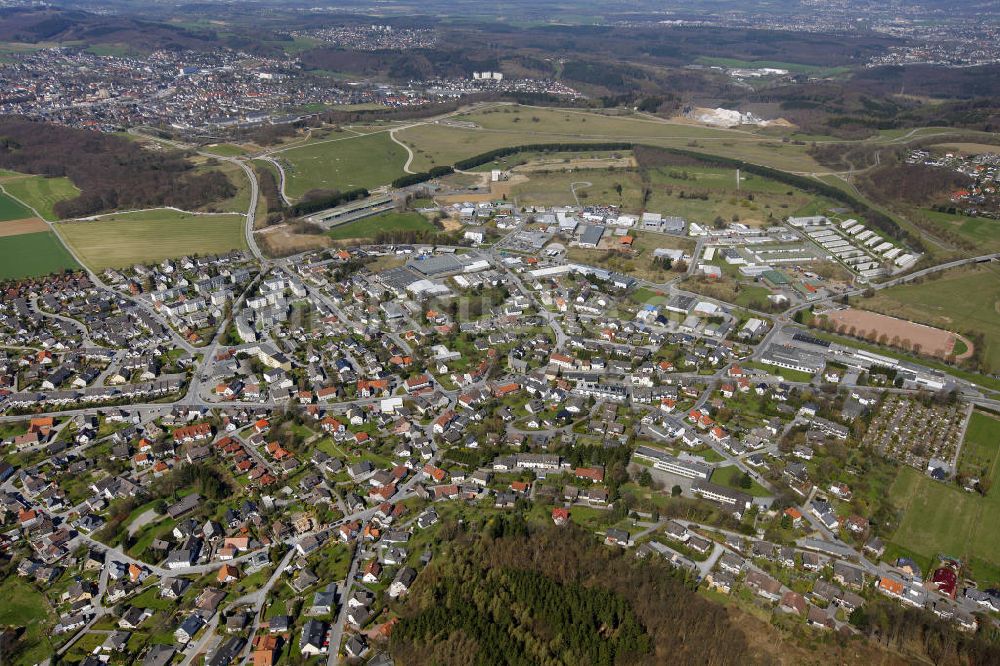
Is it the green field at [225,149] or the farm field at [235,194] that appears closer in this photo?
the farm field at [235,194]

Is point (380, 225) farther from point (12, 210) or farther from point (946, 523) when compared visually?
point (946, 523)

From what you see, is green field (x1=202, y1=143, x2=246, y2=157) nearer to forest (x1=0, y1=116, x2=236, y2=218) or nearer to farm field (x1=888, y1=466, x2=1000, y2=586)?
forest (x1=0, y1=116, x2=236, y2=218)

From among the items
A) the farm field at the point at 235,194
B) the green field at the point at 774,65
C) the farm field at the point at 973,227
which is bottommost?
the farm field at the point at 235,194

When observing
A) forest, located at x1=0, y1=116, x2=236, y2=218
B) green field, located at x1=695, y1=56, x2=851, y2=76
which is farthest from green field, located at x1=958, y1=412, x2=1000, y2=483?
green field, located at x1=695, y1=56, x2=851, y2=76

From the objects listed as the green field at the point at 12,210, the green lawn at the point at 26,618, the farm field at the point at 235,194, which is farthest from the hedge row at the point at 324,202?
the green lawn at the point at 26,618

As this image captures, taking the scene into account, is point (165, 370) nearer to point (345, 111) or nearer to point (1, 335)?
point (1, 335)

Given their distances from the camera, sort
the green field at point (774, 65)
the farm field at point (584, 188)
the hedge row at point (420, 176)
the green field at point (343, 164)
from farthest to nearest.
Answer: the green field at point (774, 65), the hedge row at point (420, 176), the green field at point (343, 164), the farm field at point (584, 188)

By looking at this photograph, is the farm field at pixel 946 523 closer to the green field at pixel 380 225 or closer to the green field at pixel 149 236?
the green field at pixel 380 225

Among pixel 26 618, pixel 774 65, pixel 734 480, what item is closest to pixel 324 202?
pixel 26 618
